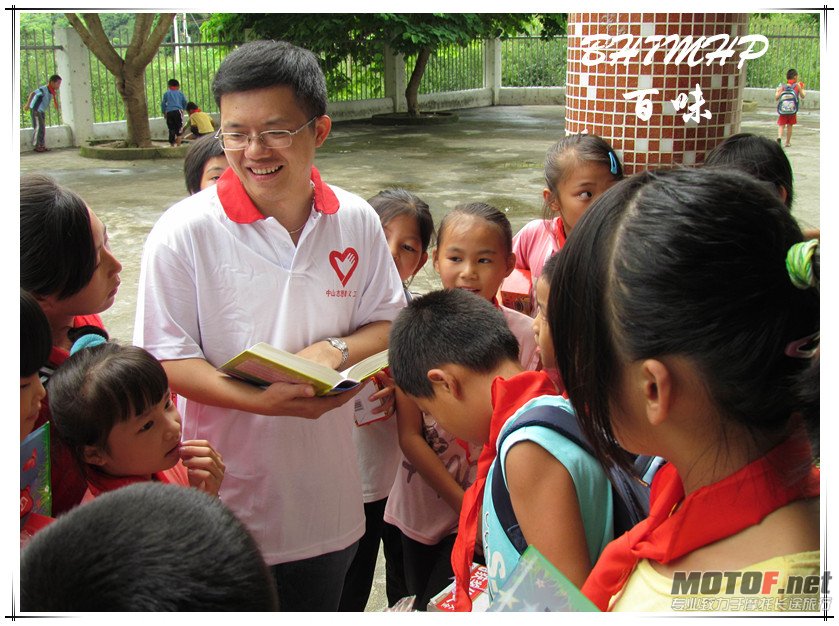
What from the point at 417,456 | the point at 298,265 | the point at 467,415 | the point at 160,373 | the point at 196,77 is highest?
the point at 196,77

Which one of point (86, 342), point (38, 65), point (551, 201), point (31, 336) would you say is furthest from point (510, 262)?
point (38, 65)

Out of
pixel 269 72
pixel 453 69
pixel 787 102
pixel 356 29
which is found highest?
pixel 356 29

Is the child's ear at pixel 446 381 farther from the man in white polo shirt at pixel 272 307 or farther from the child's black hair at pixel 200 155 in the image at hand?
the child's black hair at pixel 200 155

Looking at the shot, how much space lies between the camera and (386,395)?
7.55ft

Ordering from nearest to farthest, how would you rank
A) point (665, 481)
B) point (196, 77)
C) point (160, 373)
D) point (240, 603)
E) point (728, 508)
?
point (240, 603)
point (728, 508)
point (665, 481)
point (160, 373)
point (196, 77)

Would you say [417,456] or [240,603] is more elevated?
[240,603]

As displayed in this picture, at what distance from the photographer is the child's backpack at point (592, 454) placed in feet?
4.28

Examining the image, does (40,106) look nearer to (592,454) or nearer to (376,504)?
(376,504)

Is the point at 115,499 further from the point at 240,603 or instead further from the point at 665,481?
the point at 665,481

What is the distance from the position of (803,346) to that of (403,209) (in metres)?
1.85

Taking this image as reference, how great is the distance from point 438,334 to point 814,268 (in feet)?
3.32

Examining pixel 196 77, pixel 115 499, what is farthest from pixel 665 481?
pixel 196 77

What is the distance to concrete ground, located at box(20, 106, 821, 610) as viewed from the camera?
8305 millimetres

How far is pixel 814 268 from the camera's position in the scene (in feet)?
2.67
